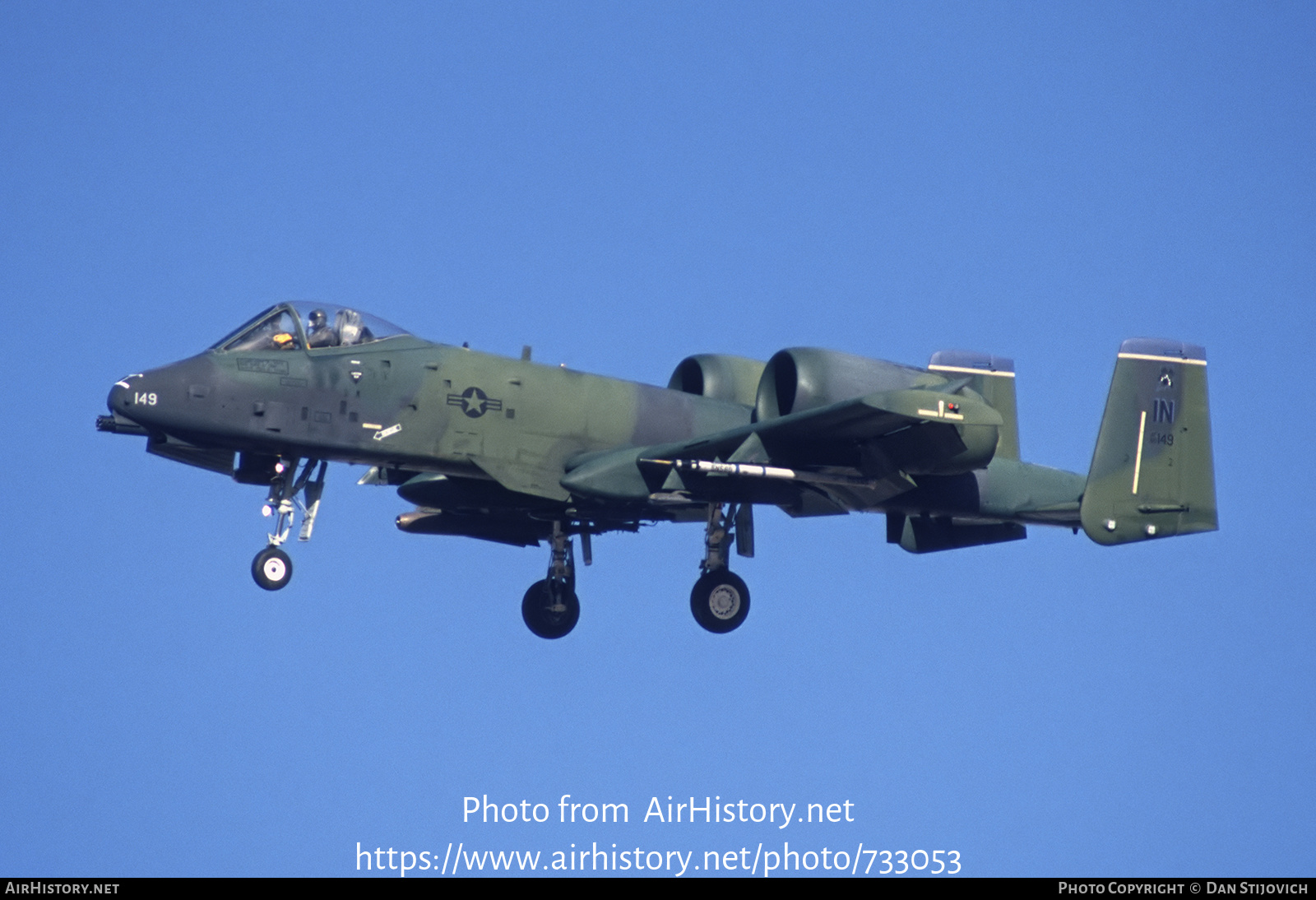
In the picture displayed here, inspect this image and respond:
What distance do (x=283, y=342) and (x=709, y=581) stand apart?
615 cm

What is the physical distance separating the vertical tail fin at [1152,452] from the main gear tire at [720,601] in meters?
4.43

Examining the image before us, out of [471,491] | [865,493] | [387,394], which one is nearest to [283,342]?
[387,394]

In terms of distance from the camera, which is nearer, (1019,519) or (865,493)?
(865,493)

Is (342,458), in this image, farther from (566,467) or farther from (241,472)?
(566,467)

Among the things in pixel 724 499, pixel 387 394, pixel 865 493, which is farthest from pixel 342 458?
pixel 865 493

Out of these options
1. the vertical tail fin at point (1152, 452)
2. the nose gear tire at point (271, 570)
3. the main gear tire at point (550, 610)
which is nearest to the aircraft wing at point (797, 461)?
the vertical tail fin at point (1152, 452)

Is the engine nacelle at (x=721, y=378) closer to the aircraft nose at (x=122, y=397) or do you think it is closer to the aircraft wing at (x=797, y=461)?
the aircraft wing at (x=797, y=461)

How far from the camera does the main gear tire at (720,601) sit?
25.7 meters

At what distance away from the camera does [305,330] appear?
24.1 metres

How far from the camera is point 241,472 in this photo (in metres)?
24.2
